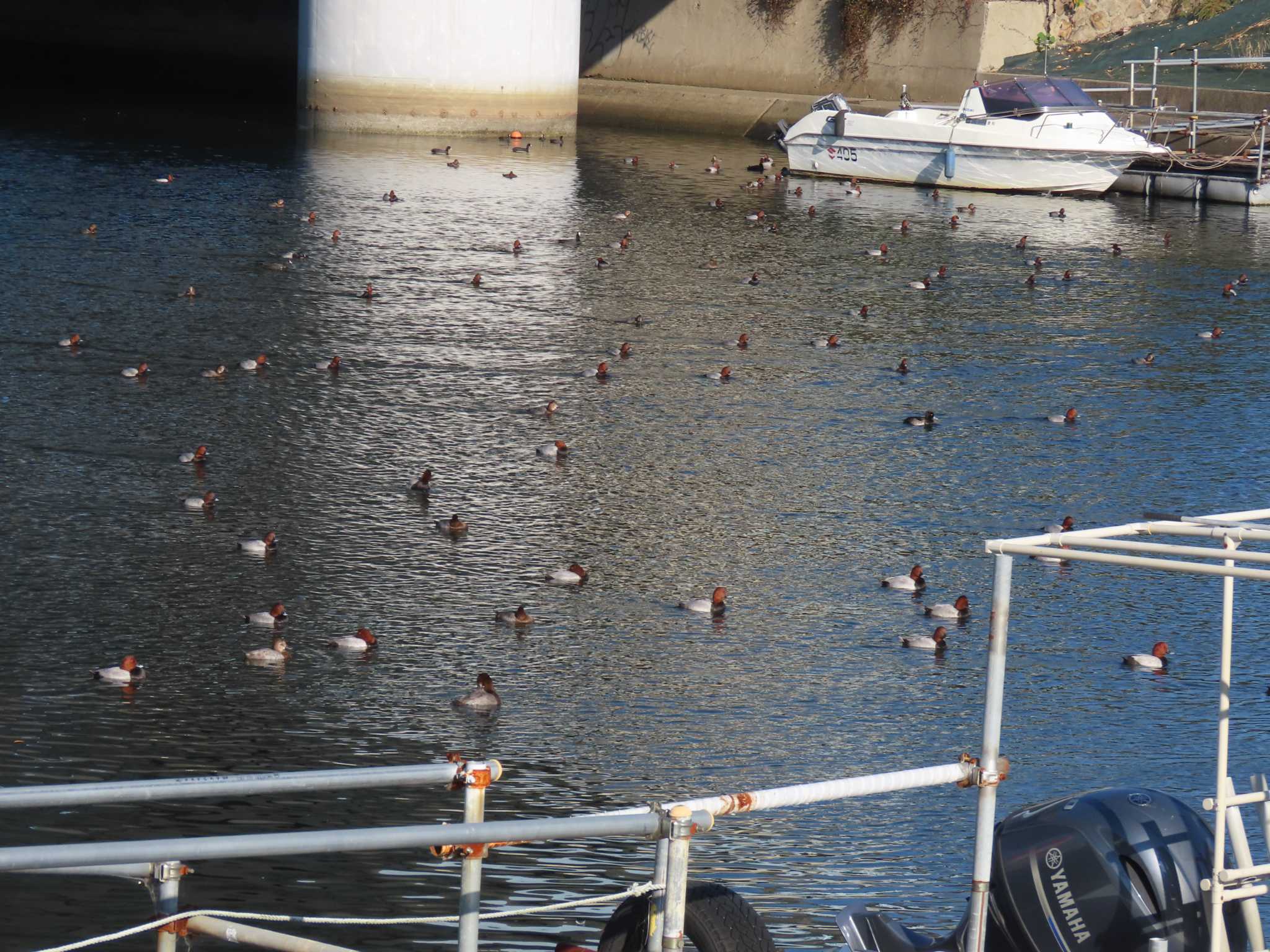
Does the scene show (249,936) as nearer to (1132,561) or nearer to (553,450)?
(1132,561)

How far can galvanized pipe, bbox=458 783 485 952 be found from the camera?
4.57m

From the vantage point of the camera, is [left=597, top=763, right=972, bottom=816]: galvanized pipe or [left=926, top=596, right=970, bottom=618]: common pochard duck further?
[left=926, top=596, right=970, bottom=618]: common pochard duck

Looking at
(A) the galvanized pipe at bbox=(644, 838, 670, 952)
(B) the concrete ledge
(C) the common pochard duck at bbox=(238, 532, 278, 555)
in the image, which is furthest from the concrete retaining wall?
(A) the galvanized pipe at bbox=(644, 838, 670, 952)

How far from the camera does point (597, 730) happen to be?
32.8 ft

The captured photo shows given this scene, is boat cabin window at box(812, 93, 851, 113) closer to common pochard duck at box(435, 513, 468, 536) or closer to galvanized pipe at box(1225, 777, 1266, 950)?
common pochard duck at box(435, 513, 468, 536)

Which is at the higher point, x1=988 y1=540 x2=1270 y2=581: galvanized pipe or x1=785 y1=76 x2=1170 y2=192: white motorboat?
x1=785 y1=76 x2=1170 y2=192: white motorboat

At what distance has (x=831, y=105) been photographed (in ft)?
127

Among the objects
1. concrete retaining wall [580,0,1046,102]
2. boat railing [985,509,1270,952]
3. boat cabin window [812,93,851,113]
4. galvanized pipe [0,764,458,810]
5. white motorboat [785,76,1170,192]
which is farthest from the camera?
concrete retaining wall [580,0,1046,102]

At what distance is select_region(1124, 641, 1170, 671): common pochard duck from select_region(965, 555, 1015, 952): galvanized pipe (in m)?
6.28

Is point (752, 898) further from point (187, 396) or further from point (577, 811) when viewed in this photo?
point (187, 396)

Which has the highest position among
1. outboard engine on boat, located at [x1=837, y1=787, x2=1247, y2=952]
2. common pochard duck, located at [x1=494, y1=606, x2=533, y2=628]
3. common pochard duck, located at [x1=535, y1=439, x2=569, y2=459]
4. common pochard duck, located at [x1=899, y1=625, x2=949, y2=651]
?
outboard engine on boat, located at [x1=837, y1=787, x2=1247, y2=952]

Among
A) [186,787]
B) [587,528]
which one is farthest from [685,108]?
[186,787]

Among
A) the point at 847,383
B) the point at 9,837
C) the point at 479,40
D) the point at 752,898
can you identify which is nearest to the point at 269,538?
the point at 9,837

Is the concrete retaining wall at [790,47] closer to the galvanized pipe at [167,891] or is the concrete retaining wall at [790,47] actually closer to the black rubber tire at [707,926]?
the black rubber tire at [707,926]
